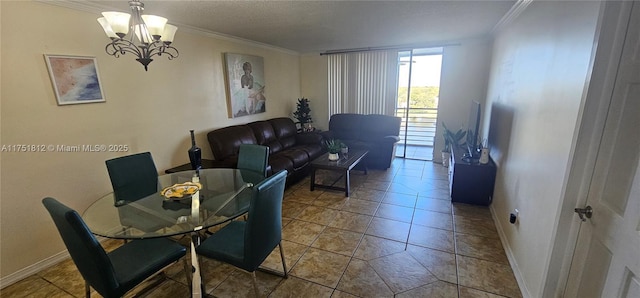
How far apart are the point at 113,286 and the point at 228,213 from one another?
26.7 inches

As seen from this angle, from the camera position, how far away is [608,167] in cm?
118

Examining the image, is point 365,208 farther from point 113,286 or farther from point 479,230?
point 113,286

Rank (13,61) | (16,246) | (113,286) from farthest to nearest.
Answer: (16,246) → (13,61) → (113,286)

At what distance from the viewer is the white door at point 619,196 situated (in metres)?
1.00

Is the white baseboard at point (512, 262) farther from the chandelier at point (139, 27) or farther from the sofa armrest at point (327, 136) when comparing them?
the chandelier at point (139, 27)

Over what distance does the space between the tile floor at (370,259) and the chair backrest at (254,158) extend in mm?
716

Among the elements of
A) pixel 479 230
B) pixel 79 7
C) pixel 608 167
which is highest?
pixel 79 7

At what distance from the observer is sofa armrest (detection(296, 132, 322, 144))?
4.84 metres


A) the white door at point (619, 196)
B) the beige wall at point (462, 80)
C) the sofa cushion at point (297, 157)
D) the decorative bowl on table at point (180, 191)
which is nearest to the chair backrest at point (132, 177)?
the decorative bowl on table at point (180, 191)

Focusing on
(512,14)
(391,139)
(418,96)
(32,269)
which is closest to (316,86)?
(391,139)

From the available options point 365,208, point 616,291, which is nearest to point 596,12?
point 616,291

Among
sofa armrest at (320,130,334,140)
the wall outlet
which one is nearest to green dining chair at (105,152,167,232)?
the wall outlet

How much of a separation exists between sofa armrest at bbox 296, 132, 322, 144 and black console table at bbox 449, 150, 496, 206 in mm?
2395

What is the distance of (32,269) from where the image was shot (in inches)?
84.9
